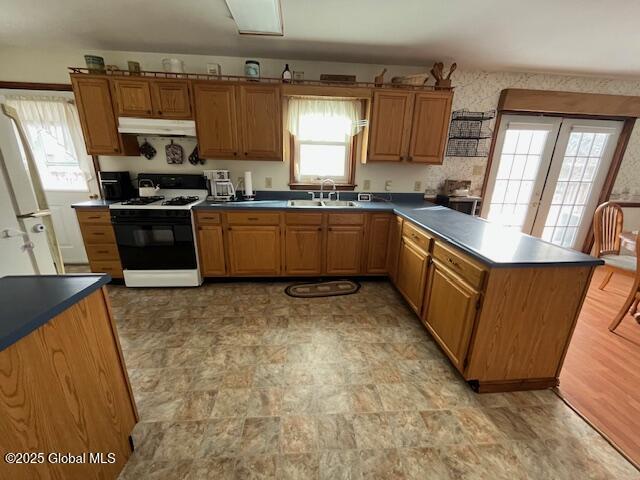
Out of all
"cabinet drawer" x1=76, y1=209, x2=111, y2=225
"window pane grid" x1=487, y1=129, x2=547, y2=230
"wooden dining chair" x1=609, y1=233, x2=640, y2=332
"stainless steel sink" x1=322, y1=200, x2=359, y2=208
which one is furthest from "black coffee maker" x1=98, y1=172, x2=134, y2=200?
"wooden dining chair" x1=609, y1=233, x2=640, y2=332

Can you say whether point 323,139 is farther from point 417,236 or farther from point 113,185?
point 113,185

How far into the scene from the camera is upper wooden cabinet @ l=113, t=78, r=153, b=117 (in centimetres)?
268

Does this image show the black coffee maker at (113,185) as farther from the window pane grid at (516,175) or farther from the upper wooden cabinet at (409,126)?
the window pane grid at (516,175)

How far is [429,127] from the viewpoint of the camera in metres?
2.99

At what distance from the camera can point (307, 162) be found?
11.1 feet

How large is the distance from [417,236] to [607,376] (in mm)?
1612

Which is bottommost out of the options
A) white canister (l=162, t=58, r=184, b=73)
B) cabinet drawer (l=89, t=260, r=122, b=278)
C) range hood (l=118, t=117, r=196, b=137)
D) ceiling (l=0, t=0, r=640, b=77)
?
cabinet drawer (l=89, t=260, r=122, b=278)

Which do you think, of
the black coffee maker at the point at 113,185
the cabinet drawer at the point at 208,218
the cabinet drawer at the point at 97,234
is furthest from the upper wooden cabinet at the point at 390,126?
the cabinet drawer at the point at 97,234

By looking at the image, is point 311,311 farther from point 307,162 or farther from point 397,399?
point 307,162

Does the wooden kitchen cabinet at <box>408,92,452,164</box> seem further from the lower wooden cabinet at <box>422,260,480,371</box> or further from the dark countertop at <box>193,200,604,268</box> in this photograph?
the lower wooden cabinet at <box>422,260,480,371</box>

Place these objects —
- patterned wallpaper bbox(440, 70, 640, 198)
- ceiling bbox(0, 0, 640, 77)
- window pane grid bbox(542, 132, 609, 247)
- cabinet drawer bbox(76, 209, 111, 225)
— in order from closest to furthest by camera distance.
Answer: ceiling bbox(0, 0, 640, 77) < cabinet drawer bbox(76, 209, 111, 225) < patterned wallpaper bbox(440, 70, 640, 198) < window pane grid bbox(542, 132, 609, 247)

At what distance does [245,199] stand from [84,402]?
246 centimetres

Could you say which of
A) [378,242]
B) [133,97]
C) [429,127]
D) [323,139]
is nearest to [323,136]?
[323,139]

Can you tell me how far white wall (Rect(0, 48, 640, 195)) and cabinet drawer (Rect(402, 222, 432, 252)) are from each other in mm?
1018
